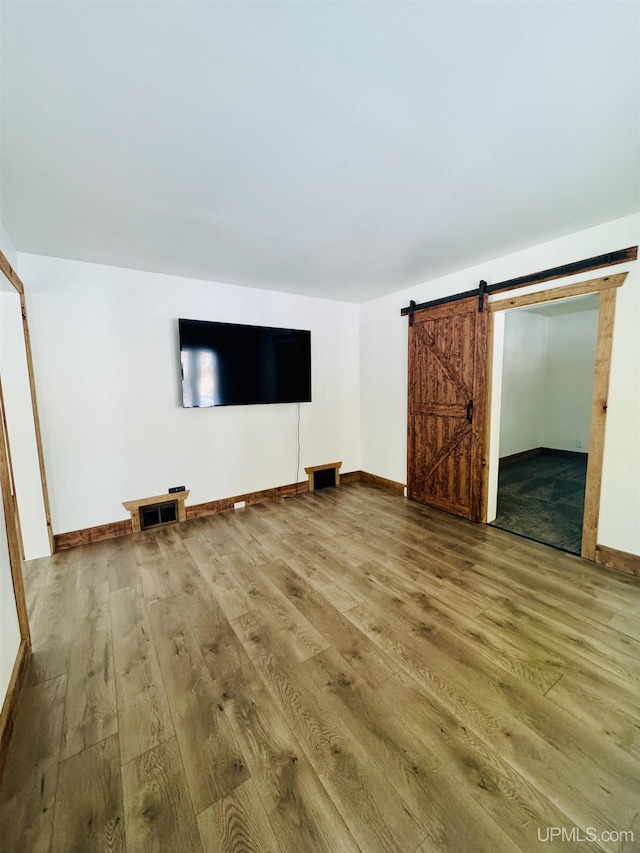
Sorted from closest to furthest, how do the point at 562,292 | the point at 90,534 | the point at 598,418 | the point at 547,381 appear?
the point at 598,418, the point at 562,292, the point at 90,534, the point at 547,381

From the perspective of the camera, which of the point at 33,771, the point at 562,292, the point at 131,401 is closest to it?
the point at 33,771

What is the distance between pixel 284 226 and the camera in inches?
95.8

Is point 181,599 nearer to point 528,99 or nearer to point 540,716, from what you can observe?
point 540,716

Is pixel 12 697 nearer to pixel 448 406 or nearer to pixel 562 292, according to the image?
pixel 448 406

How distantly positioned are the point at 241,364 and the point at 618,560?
3.93 metres

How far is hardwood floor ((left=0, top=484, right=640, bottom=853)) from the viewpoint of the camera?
3.64 feet

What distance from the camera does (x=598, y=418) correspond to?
265 cm

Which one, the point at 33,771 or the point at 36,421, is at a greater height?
the point at 36,421

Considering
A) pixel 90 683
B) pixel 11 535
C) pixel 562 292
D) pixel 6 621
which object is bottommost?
pixel 90 683

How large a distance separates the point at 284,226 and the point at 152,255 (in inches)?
52.9

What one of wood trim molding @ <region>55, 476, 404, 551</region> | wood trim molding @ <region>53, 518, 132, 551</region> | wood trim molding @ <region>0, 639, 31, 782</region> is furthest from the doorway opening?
wood trim molding @ <region>0, 639, 31, 782</region>

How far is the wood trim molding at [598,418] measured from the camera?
8.39 ft

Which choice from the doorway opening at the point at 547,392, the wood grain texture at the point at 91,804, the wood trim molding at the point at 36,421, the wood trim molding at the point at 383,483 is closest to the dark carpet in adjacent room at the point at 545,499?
the doorway opening at the point at 547,392

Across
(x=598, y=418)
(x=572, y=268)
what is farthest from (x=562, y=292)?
(x=598, y=418)
